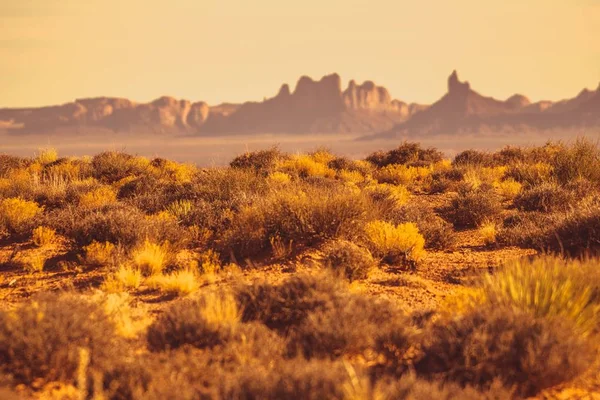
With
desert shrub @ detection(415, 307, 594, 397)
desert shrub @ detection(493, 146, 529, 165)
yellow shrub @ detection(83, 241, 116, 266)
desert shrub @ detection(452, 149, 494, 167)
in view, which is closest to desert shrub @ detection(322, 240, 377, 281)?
desert shrub @ detection(415, 307, 594, 397)

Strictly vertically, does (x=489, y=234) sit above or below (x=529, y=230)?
below

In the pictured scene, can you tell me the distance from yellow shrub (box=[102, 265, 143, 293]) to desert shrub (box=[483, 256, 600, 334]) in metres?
4.30

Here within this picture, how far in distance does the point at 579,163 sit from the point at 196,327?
13.0 m

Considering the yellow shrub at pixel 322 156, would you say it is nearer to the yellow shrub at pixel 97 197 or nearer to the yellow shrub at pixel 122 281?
the yellow shrub at pixel 97 197

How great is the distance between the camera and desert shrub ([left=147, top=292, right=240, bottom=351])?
449 cm

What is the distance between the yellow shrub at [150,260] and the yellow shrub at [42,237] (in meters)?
2.38

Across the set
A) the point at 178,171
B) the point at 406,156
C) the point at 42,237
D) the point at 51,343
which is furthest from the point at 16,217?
the point at 406,156

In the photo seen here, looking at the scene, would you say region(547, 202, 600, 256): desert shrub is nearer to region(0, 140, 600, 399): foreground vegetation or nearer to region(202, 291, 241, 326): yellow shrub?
region(0, 140, 600, 399): foreground vegetation

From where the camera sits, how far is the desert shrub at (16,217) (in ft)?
32.3

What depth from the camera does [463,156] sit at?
21.1m

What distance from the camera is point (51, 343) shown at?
13.7 ft

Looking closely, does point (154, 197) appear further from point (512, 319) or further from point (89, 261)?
point (512, 319)

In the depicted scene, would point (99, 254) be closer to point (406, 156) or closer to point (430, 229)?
point (430, 229)

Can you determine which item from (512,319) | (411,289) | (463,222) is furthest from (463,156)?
(512,319)
